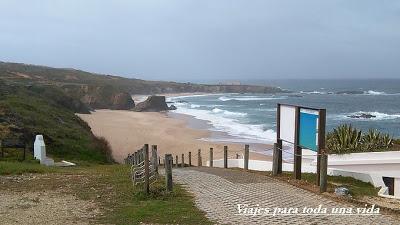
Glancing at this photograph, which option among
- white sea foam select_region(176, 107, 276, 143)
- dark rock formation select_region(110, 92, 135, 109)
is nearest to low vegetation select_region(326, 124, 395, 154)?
white sea foam select_region(176, 107, 276, 143)

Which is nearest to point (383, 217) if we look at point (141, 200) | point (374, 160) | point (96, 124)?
point (141, 200)

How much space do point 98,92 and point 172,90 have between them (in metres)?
69.3

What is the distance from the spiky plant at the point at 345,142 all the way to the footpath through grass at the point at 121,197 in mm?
6565

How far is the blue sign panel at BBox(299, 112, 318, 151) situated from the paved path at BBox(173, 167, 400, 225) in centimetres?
109

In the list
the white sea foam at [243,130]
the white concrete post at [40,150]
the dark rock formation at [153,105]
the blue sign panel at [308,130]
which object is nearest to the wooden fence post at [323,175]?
the blue sign panel at [308,130]

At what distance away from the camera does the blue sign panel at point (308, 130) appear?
11.2 m

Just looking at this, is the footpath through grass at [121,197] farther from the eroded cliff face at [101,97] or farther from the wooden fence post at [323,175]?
the eroded cliff face at [101,97]

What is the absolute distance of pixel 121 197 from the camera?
10.1 meters

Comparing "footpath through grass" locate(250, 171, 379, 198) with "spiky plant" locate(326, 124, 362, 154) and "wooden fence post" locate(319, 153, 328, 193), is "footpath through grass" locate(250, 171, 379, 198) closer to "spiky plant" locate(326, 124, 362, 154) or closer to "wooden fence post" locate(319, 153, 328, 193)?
"wooden fence post" locate(319, 153, 328, 193)

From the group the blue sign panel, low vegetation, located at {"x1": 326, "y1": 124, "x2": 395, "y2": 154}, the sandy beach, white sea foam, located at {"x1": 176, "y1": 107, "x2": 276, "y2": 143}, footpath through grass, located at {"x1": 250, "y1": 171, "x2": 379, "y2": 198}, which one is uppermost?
the blue sign panel

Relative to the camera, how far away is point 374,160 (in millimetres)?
14102

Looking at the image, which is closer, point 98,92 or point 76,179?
point 76,179

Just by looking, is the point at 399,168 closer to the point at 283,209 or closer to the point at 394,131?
the point at 283,209

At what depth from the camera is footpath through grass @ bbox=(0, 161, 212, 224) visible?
796 centimetres
